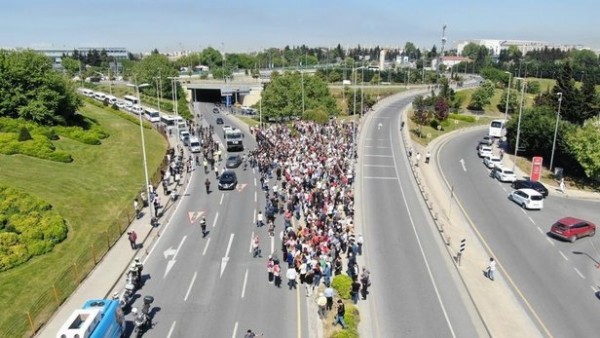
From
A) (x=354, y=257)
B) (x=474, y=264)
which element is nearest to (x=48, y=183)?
(x=354, y=257)

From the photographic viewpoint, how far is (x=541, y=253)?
33500 mm

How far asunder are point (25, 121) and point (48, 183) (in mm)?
15738

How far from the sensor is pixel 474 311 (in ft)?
80.4

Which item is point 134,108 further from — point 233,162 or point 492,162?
point 492,162

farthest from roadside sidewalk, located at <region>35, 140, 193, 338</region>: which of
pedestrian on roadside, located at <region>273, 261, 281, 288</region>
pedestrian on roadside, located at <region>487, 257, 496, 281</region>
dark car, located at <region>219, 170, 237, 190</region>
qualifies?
pedestrian on roadside, located at <region>487, 257, 496, 281</region>

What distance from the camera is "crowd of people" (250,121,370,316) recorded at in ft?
86.1

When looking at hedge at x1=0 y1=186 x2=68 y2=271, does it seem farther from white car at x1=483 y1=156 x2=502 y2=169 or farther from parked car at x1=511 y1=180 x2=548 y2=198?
white car at x1=483 y1=156 x2=502 y2=169

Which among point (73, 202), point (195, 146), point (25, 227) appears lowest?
point (73, 202)

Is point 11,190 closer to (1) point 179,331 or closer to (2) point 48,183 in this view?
(2) point 48,183

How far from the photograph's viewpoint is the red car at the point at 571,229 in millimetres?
35531

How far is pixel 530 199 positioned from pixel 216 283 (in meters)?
29.6

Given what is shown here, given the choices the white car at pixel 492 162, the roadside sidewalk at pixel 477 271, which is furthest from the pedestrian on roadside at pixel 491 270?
the white car at pixel 492 162

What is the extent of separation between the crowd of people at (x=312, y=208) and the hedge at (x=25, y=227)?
1357 cm

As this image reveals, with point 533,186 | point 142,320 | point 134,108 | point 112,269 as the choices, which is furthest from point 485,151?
point 134,108
